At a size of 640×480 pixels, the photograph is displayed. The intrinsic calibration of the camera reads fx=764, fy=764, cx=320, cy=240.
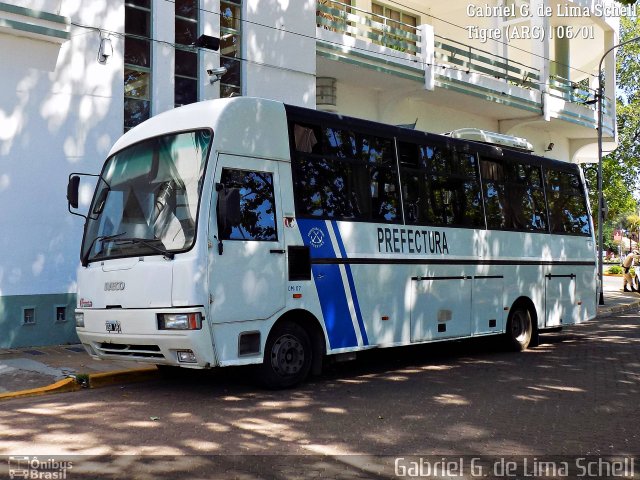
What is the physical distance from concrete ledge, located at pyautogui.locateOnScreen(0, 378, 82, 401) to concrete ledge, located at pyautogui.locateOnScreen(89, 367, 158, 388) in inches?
8.2

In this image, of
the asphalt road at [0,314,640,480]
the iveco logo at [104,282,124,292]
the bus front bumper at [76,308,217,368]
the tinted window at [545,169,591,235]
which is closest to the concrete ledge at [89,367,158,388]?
the asphalt road at [0,314,640,480]

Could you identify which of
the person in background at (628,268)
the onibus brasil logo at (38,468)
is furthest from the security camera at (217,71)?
the person in background at (628,268)

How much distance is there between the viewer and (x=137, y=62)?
13828 mm

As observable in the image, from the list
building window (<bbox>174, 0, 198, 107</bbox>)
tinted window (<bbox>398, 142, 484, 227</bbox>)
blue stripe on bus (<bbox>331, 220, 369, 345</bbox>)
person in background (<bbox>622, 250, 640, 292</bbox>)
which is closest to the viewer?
blue stripe on bus (<bbox>331, 220, 369, 345</bbox>)

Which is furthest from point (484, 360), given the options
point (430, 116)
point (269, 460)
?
point (430, 116)

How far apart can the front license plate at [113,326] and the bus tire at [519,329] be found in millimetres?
6615

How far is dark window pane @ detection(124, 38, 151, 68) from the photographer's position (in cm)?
1367

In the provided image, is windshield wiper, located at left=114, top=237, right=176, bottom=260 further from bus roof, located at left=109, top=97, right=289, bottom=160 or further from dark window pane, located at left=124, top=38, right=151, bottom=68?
dark window pane, located at left=124, top=38, right=151, bottom=68

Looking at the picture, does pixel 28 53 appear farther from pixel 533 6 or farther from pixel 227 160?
pixel 533 6

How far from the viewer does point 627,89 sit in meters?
47.2

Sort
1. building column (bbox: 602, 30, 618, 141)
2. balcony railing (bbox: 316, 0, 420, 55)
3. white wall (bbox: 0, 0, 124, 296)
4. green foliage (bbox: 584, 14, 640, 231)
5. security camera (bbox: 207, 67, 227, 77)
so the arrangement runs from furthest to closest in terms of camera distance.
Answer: green foliage (bbox: 584, 14, 640, 231)
building column (bbox: 602, 30, 618, 141)
balcony railing (bbox: 316, 0, 420, 55)
security camera (bbox: 207, 67, 227, 77)
white wall (bbox: 0, 0, 124, 296)

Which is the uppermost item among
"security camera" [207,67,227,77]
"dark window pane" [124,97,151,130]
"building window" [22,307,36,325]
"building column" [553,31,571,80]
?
"building column" [553,31,571,80]

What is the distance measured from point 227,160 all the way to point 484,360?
219 inches

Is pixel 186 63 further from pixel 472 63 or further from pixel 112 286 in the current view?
pixel 472 63
